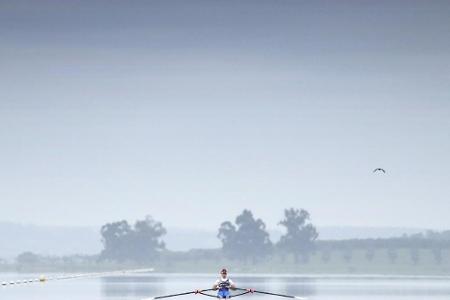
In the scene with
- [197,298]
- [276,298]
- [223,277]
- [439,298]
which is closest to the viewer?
[223,277]

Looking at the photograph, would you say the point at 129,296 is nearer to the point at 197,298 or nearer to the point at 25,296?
the point at 25,296

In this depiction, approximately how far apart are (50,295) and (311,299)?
28823 millimetres

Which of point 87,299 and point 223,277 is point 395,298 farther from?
point 223,277

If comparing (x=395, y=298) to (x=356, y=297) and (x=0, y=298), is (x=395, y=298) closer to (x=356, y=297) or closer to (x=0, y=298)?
(x=356, y=297)

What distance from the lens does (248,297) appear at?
507 ft

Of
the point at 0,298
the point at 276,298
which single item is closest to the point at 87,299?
the point at 0,298

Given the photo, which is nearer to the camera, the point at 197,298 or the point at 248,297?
the point at 197,298

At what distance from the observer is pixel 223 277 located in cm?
10444

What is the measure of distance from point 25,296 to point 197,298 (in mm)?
26280

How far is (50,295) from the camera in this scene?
166875 millimetres

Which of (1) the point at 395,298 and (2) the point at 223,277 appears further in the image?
(1) the point at 395,298

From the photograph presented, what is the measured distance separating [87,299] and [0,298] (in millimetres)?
7894

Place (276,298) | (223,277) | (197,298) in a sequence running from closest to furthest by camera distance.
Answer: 1. (223,277)
2. (197,298)
3. (276,298)

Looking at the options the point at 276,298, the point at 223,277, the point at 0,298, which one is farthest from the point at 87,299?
the point at 223,277
